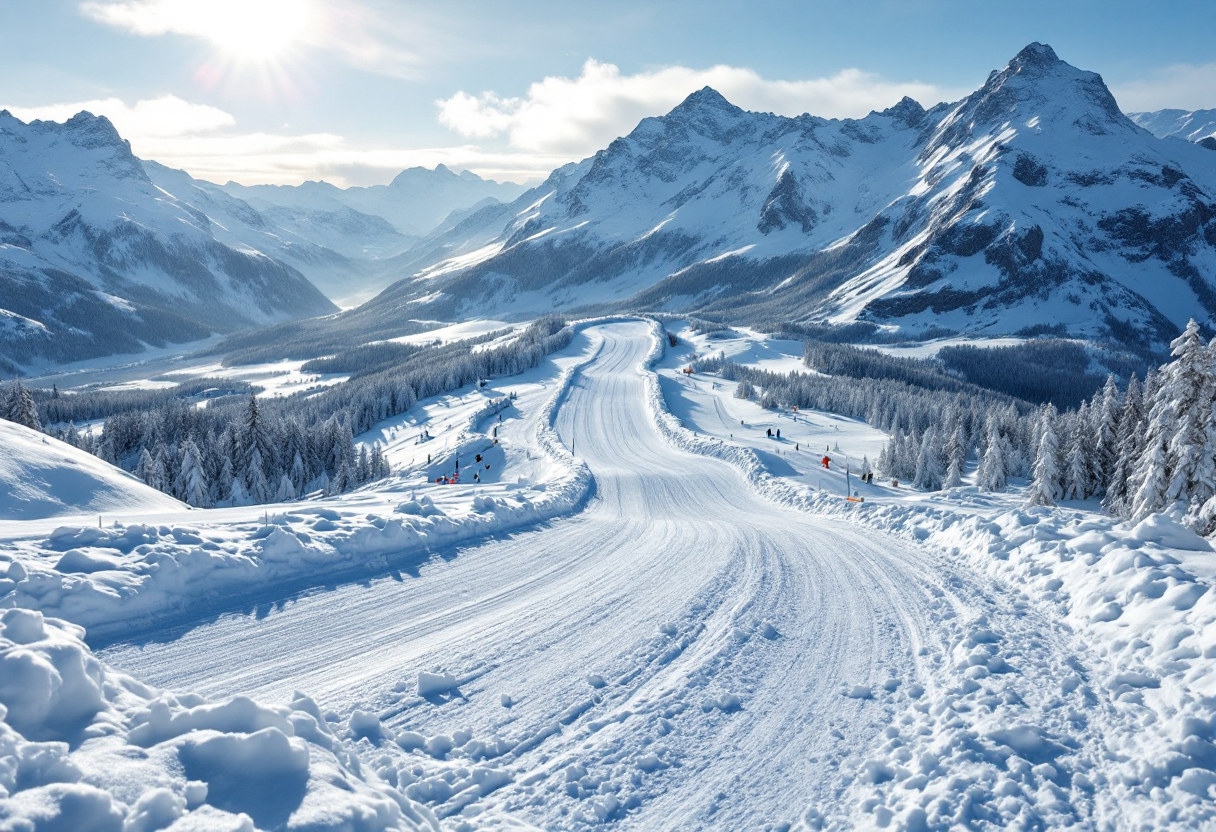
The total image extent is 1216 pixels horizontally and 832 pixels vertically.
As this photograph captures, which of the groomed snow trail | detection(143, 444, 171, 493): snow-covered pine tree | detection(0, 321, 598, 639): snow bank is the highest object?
detection(0, 321, 598, 639): snow bank

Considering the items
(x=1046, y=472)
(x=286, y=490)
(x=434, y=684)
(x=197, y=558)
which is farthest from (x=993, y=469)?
(x=286, y=490)

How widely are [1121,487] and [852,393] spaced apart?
180ft

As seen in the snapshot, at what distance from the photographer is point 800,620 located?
35.5 feet

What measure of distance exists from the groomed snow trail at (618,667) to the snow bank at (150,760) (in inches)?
39.7

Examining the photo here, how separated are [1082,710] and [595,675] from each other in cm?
599

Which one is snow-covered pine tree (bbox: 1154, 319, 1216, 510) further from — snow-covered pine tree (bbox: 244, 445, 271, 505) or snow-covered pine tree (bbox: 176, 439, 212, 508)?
snow-covered pine tree (bbox: 244, 445, 271, 505)

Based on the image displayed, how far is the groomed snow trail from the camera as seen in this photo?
6.58 m

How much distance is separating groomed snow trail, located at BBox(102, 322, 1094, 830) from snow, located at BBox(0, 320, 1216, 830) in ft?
0.14

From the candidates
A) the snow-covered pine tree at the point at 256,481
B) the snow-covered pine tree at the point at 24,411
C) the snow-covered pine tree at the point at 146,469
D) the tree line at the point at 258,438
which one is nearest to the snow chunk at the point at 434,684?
the tree line at the point at 258,438

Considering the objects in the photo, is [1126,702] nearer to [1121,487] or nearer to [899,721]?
[899,721]

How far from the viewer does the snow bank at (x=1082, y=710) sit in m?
6.24

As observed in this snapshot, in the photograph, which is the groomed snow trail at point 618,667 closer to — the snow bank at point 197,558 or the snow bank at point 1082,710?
the snow bank at point 1082,710

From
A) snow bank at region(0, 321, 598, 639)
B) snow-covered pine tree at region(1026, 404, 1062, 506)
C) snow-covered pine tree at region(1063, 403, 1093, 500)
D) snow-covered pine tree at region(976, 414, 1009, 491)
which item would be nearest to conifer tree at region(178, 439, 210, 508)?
snow bank at region(0, 321, 598, 639)

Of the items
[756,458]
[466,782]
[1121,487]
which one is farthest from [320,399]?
[466,782]
